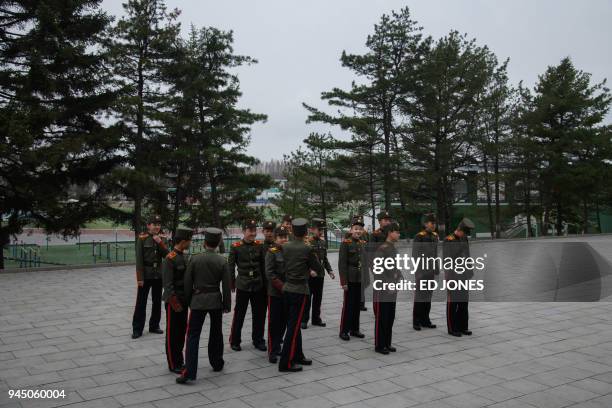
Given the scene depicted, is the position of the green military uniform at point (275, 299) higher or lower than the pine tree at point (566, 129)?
lower

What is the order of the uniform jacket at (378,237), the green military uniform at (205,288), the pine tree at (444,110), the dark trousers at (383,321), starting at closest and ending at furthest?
the green military uniform at (205,288), the dark trousers at (383,321), the uniform jacket at (378,237), the pine tree at (444,110)

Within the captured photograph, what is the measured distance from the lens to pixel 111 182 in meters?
18.6

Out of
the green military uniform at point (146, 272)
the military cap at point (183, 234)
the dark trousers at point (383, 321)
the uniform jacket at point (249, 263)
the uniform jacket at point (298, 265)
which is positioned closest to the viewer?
the military cap at point (183, 234)

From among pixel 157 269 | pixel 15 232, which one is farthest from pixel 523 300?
pixel 15 232

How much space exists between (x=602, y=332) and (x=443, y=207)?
1996cm

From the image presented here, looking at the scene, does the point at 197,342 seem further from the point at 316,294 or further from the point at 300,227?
the point at 316,294

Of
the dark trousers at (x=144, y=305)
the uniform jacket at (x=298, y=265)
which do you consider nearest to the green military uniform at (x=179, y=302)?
the uniform jacket at (x=298, y=265)

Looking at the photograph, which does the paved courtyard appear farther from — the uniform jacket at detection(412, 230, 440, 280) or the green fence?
the green fence

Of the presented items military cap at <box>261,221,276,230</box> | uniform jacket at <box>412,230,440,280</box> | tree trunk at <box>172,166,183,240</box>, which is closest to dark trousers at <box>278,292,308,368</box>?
military cap at <box>261,221,276,230</box>

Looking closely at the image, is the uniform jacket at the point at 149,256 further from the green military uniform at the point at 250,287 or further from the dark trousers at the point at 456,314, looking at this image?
the dark trousers at the point at 456,314

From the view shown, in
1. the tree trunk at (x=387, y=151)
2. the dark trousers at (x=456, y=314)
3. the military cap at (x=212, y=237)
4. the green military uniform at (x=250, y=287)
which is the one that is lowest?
the dark trousers at (x=456, y=314)

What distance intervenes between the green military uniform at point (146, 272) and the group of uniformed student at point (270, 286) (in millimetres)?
15

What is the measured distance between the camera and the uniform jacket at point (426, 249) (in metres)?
8.07

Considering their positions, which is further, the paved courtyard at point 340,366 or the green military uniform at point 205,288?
the green military uniform at point 205,288
